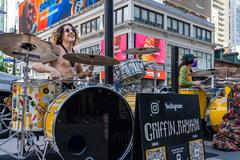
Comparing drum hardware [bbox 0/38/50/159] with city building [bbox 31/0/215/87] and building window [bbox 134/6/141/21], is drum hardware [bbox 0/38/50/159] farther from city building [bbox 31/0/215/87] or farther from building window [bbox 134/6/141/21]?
building window [bbox 134/6/141/21]

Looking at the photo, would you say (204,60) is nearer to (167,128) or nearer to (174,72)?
(174,72)

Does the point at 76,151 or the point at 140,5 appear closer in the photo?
the point at 76,151

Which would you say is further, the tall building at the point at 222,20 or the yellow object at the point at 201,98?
the tall building at the point at 222,20

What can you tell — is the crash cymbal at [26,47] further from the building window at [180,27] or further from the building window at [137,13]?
the building window at [180,27]

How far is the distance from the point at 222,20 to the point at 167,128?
435ft

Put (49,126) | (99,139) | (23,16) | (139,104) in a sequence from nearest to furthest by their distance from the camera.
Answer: (139,104) → (49,126) → (99,139) → (23,16)

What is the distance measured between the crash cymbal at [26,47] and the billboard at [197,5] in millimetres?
45411

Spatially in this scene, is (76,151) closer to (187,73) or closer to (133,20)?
(187,73)

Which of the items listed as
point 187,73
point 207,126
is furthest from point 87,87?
point 207,126

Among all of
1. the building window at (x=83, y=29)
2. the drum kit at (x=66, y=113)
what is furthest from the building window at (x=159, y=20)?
the drum kit at (x=66, y=113)

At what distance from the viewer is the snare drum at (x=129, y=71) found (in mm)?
5527

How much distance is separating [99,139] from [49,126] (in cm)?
67

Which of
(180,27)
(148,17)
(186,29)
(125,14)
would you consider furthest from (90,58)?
(186,29)

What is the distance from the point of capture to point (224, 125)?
5.57 metres
